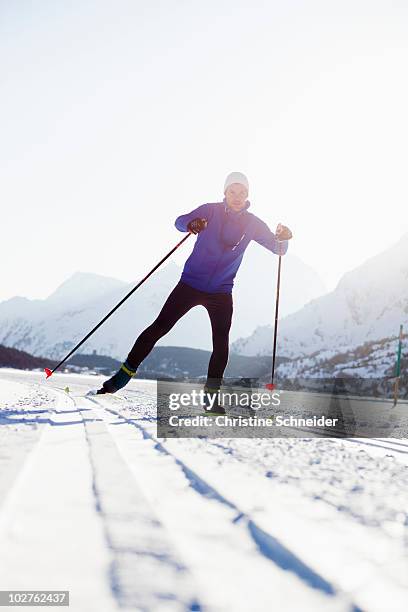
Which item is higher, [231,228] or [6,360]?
[231,228]

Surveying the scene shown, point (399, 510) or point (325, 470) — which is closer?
point (399, 510)

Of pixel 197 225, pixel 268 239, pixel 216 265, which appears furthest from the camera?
pixel 268 239

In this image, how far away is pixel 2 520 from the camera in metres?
1.38

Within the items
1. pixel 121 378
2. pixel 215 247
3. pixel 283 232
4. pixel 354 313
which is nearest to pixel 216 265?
pixel 215 247

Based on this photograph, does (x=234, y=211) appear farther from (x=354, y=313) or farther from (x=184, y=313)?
(x=354, y=313)

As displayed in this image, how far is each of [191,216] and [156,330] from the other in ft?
4.54

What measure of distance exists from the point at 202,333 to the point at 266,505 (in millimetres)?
188422

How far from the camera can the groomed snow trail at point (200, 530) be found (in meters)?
1.03

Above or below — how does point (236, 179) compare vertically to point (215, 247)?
above

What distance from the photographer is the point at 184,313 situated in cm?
544

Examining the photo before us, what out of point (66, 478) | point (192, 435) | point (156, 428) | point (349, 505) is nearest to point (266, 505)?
point (349, 505)

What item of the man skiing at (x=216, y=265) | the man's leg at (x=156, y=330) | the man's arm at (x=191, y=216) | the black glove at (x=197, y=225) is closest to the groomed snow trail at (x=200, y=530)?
the man's leg at (x=156, y=330)

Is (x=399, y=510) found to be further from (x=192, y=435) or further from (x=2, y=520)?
(x=192, y=435)

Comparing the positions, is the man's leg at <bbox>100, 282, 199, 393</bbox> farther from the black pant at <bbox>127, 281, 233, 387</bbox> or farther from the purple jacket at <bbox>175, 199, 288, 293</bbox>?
the purple jacket at <bbox>175, 199, 288, 293</bbox>
